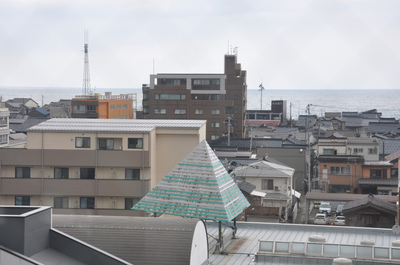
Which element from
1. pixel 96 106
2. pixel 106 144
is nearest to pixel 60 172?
pixel 106 144

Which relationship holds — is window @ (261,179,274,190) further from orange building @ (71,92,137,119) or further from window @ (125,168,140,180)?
orange building @ (71,92,137,119)

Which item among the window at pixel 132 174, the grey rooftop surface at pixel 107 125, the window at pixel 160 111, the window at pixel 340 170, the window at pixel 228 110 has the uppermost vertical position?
the window at pixel 228 110

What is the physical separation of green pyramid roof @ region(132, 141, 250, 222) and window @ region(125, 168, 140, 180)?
333 inches

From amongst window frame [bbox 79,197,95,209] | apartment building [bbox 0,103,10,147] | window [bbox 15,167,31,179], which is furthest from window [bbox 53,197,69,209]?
apartment building [bbox 0,103,10,147]

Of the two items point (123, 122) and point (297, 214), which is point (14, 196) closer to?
point (123, 122)

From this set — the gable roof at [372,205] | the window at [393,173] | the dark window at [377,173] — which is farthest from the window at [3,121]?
the window at [393,173]

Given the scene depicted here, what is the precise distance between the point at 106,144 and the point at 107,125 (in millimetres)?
1057

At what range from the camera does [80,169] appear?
2422 centimetres

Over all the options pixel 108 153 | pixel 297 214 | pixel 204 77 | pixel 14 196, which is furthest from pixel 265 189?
pixel 204 77

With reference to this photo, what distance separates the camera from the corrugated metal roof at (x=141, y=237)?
36.2 feet

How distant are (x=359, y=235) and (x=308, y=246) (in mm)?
3121

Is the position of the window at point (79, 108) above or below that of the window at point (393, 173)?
above

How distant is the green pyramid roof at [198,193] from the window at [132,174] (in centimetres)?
846

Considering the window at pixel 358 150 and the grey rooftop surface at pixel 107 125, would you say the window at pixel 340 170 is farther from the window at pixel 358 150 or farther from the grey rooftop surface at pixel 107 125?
the grey rooftop surface at pixel 107 125
